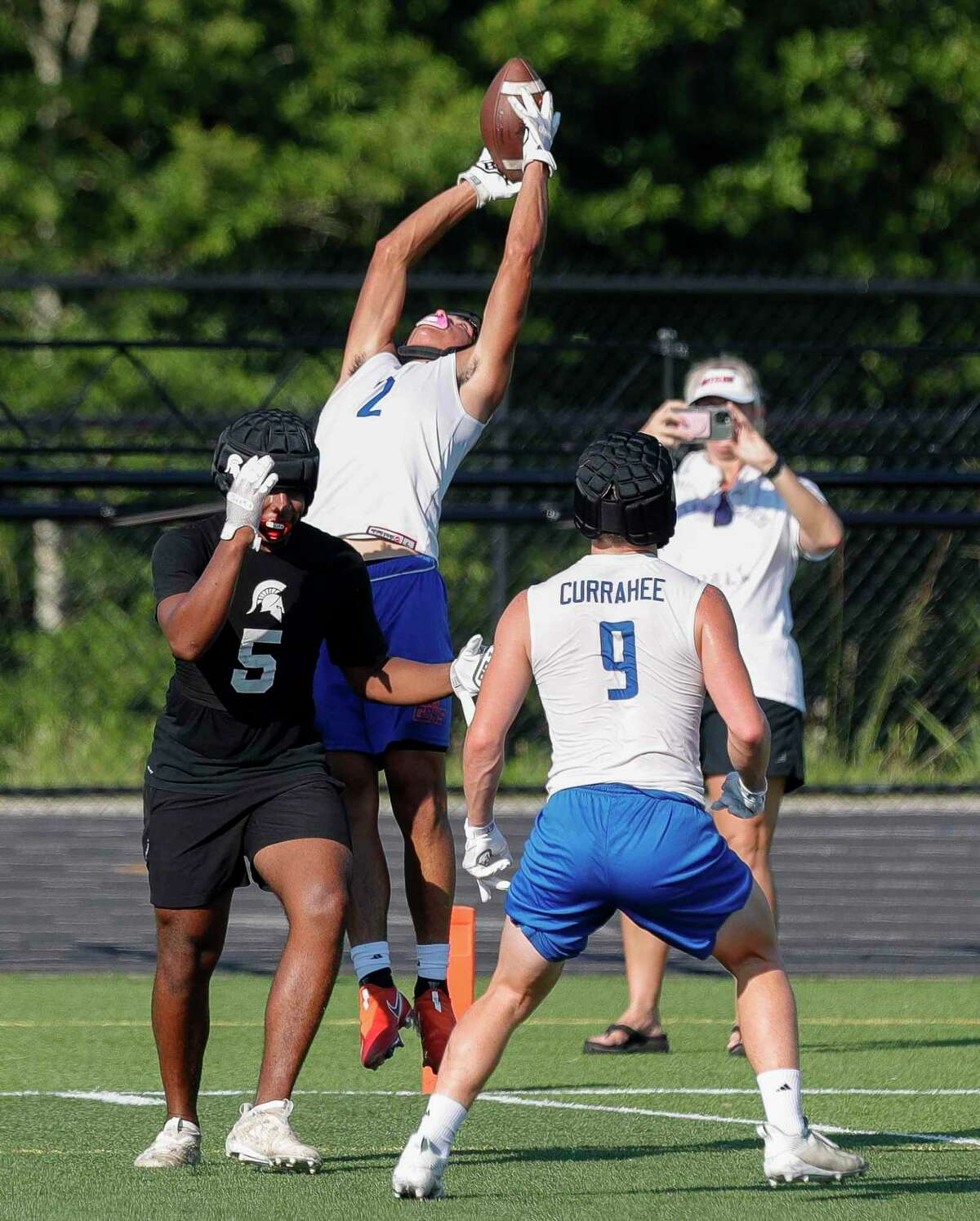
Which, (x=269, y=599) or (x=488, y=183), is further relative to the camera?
(x=488, y=183)

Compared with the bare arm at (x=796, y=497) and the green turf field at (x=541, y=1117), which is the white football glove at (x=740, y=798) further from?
the bare arm at (x=796, y=497)

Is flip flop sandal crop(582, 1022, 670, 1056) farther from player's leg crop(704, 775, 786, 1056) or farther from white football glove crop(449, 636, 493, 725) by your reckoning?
white football glove crop(449, 636, 493, 725)

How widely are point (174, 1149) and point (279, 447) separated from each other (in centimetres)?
174

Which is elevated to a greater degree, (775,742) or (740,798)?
(775,742)

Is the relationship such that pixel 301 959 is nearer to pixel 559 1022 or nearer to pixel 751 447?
pixel 751 447

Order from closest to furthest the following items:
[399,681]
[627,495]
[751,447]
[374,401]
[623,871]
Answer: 1. [623,871]
2. [627,495]
3. [399,681]
4. [374,401]
5. [751,447]

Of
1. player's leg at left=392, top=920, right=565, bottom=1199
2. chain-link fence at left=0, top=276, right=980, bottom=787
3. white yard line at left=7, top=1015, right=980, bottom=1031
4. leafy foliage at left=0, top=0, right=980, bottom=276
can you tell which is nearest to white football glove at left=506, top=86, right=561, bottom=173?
player's leg at left=392, top=920, right=565, bottom=1199

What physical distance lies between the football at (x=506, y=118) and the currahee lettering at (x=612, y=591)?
2177 mm

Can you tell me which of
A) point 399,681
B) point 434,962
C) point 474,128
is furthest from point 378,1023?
point 474,128

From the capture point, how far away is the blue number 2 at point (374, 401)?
6.20 metres

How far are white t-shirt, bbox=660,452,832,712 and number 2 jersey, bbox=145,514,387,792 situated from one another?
2.53 metres

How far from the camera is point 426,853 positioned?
6.12m

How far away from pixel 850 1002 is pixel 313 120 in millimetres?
12877

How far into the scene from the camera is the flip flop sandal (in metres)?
7.17
